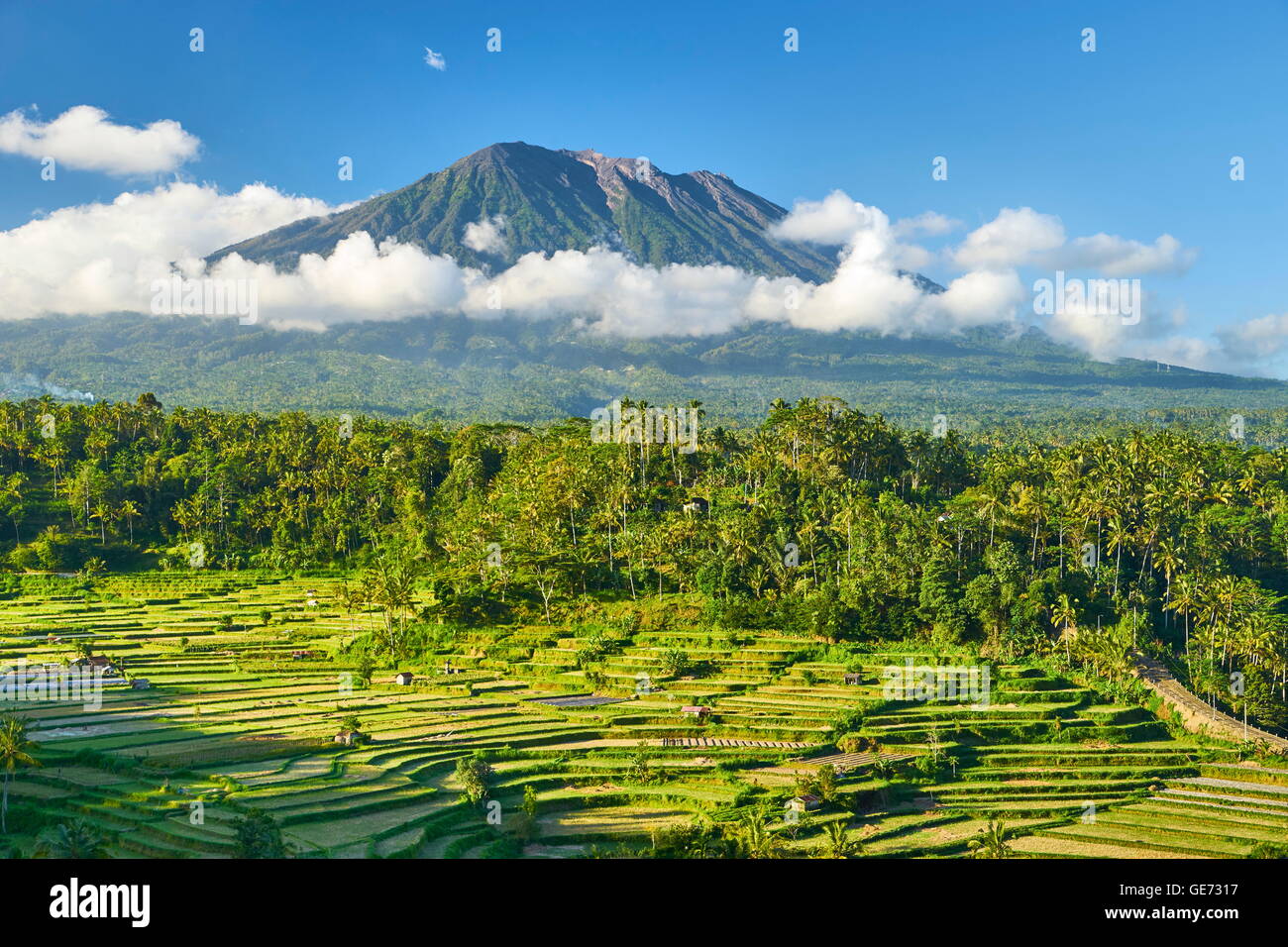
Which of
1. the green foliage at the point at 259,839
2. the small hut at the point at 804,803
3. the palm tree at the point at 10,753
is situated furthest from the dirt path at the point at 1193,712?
the palm tree at the point at 10,753

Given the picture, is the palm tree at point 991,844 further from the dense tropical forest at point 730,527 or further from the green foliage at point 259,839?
the dense tropical forest at point 730,527

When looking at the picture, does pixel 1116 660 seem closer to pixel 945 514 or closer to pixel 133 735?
pixel 945 514

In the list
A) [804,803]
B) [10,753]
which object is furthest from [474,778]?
[10,753]

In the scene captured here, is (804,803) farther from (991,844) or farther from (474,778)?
(474,778)

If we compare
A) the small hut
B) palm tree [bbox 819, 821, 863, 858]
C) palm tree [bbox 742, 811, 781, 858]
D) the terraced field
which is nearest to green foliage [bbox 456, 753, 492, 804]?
the terraced field
